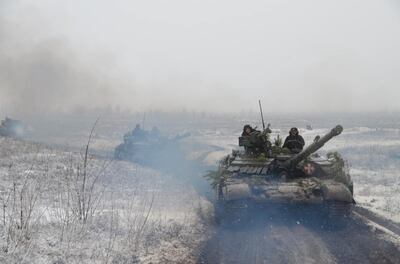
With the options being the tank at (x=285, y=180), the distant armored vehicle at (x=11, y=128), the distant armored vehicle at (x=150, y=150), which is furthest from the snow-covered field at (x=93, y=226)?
the distant armored vehicle at (x=11, y=128)

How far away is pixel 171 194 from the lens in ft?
58.4

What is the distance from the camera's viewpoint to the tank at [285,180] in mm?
11867

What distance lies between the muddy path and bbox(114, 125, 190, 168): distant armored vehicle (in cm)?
1661

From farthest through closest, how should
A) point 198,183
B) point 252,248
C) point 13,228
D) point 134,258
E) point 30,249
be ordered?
point 198,183 < point 252,248 < point 134,258 < point 13,228 < point 30,249

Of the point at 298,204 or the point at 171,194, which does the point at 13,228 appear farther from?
the point at 171,194

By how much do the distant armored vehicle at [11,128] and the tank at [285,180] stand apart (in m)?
31.7

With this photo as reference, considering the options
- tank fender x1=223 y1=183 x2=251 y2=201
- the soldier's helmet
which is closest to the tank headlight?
the soldier's helmet

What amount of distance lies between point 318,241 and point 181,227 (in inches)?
130

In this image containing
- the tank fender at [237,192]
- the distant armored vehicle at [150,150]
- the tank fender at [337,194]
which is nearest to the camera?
the tank fender at [337,194]

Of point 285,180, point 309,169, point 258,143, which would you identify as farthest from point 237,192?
point 258,143

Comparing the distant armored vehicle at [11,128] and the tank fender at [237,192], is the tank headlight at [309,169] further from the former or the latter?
the distant armored vehicle at [11,128]

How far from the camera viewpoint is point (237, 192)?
11.9 meters

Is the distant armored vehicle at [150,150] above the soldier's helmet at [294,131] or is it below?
below

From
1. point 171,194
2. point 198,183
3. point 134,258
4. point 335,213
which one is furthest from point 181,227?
point 198,183
